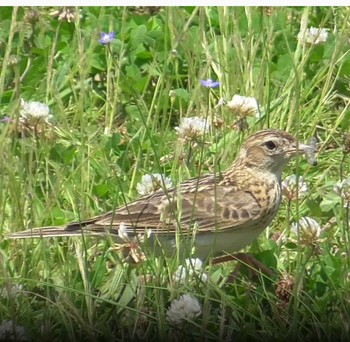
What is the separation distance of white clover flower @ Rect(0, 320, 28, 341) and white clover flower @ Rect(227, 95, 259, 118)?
5.65 ft

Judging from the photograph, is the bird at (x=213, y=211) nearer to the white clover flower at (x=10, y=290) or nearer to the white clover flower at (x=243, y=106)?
the white clover flower at (x=243, y=106)

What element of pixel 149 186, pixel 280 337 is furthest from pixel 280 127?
pixel 280 337

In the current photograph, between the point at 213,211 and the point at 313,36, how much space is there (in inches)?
60.2

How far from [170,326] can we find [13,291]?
1.78 feet

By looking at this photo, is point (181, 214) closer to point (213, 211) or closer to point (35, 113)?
point (213, 211)

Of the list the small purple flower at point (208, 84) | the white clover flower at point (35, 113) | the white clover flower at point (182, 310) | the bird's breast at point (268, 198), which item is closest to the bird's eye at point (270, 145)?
the bird's breast at point (268, 198)

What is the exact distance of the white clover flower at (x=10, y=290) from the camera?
4.53 meters

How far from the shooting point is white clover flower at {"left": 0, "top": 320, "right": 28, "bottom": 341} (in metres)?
4.48

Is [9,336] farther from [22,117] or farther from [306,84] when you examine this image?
[306,84]

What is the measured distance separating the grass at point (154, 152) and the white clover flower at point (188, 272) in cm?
3

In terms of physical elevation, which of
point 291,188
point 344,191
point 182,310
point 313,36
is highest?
point 313,36

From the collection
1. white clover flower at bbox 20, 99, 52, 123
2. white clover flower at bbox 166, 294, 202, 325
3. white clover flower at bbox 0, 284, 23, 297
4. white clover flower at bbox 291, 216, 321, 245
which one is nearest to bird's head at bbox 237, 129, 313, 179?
white clover flower at bbox 291, 216, 321, 245

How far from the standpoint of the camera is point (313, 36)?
6543 millimetres

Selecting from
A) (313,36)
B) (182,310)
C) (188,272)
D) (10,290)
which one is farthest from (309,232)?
(313,36)
